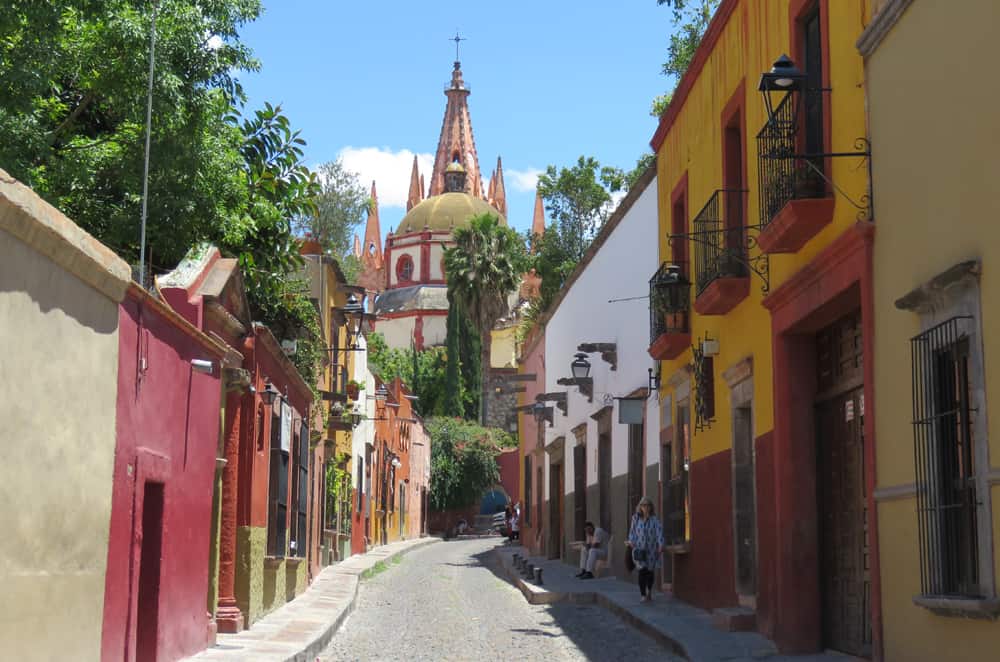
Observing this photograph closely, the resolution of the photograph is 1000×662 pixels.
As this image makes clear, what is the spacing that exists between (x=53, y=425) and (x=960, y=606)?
16.8 feet

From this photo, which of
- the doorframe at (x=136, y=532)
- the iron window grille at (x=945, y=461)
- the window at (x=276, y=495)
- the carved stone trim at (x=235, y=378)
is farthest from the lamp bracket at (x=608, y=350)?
the iron window grille at (x=945, y=461)

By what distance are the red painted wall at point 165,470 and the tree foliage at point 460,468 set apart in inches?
1853

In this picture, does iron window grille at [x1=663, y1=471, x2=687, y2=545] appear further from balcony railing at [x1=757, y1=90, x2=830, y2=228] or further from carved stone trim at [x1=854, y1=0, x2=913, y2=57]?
carved stone trim at [x1=854, y1=0, x2=913, y2=57]

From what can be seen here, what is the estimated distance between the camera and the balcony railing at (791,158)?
416 inches

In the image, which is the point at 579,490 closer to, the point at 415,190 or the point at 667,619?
the point at 667,619

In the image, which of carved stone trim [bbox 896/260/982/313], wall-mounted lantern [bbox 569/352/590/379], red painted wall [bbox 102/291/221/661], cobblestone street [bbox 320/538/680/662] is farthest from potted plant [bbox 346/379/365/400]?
carved stone trim [bbox 896/260/982/313]

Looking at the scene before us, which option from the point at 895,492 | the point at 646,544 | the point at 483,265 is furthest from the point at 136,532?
the point at 483,265

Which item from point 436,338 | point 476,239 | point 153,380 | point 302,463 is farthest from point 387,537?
point 436,338

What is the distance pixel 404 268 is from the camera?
9194 centimetres

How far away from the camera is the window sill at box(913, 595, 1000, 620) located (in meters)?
7.19

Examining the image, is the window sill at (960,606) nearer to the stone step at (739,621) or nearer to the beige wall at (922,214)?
the beige wall at (922,214)

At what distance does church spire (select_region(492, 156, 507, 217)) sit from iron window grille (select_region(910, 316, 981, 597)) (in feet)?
318

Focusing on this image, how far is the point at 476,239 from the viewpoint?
199ft

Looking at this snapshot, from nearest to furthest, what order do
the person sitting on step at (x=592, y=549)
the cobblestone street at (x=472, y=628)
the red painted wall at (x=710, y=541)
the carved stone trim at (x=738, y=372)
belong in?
the cobblestone street at (x=472, y=628) → the carved stone trim at (x=738, y=372) → the red painted wall at (x=710, y=541) → the person sitting on step at (x=592, y=549)
